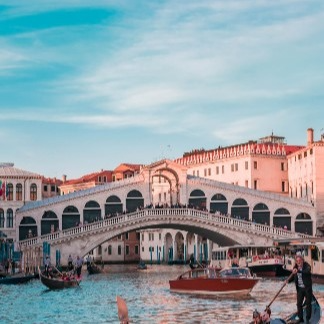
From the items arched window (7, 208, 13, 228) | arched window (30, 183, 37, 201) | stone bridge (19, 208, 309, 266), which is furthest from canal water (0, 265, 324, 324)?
arched window (30, 183, 37, 201)

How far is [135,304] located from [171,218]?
20.3 m

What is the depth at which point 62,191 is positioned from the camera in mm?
82875

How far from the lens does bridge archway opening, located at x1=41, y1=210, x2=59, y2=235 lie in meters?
52.3

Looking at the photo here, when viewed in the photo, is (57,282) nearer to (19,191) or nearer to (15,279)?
(15,279)

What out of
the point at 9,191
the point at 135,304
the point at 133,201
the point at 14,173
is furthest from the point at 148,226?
the point at 135,304

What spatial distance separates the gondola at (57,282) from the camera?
35.8m

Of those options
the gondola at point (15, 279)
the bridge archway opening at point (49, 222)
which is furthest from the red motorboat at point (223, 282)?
the bridge archway opening at point (49, 222)

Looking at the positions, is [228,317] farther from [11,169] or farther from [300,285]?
[11,169]

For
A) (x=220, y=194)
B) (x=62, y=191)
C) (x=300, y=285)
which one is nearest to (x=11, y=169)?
(x=220, y=194)

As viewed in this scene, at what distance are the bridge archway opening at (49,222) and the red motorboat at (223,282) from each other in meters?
21.2

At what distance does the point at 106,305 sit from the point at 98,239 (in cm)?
1982

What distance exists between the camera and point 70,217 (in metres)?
53.1

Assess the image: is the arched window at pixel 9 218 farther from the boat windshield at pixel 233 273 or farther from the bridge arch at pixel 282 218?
the boat windshield at pixel 233 273

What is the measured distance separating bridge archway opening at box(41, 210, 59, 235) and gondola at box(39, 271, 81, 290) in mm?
15452
